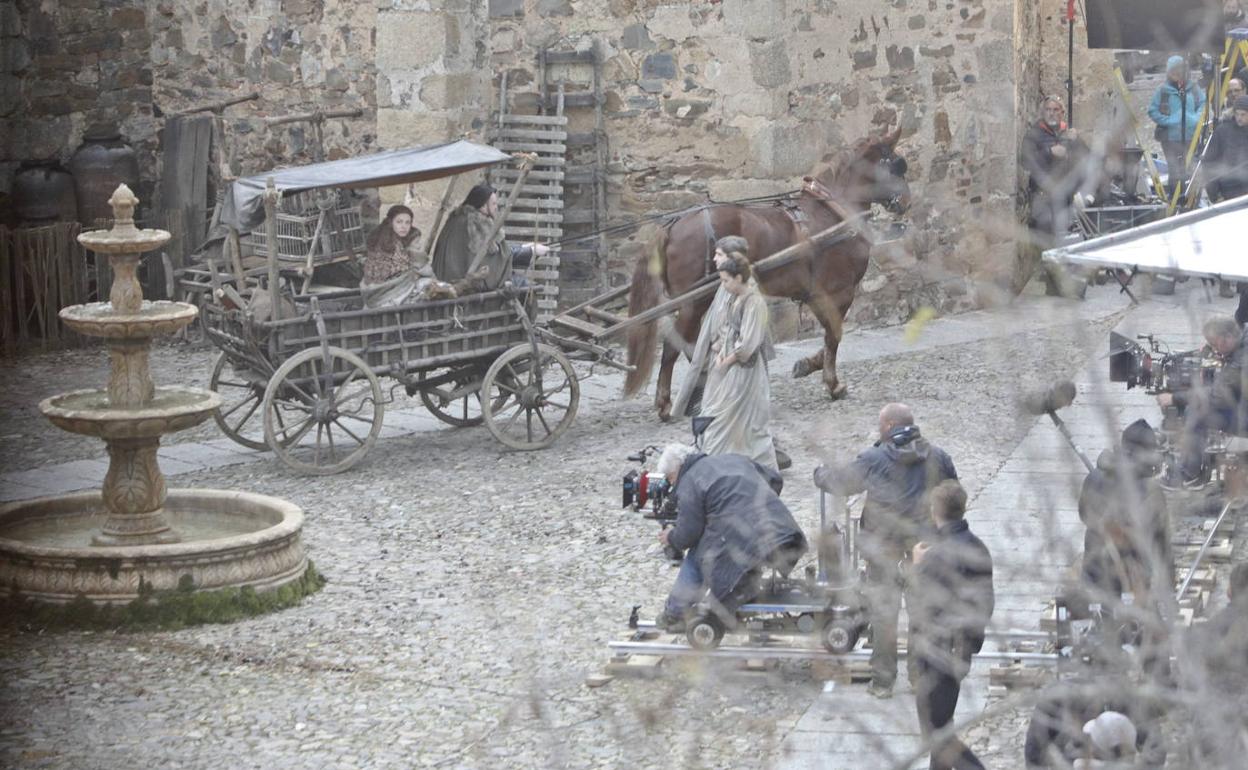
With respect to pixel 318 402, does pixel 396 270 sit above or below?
above

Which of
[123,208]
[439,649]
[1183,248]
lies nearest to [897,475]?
[1183,248]

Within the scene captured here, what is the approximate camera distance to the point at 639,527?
10.7m

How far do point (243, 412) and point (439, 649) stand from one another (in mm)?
5941

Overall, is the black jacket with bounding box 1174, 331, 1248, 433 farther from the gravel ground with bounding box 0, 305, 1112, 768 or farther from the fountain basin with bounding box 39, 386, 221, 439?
the fountain basin with bounding box 39, 386, 221, 439

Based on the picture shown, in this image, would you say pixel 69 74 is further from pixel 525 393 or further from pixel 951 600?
pixel 951 600

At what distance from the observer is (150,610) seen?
905 cm

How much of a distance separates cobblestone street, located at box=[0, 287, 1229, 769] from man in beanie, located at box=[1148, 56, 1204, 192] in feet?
16.4

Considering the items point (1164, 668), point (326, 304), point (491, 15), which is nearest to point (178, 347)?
point (491, 15)

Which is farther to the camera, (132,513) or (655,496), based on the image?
(132,513)

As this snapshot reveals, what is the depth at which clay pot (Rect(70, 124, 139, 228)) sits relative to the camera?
59.0 feet

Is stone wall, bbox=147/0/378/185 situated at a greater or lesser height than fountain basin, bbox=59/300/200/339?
greater

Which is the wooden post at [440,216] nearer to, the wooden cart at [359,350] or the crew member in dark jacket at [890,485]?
the wooden cart at [359,350]

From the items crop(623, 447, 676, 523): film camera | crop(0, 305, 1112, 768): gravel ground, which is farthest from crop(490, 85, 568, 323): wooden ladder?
crop(623, 447, 676, 523): film camera

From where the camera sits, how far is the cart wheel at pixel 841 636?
26.2 feet
